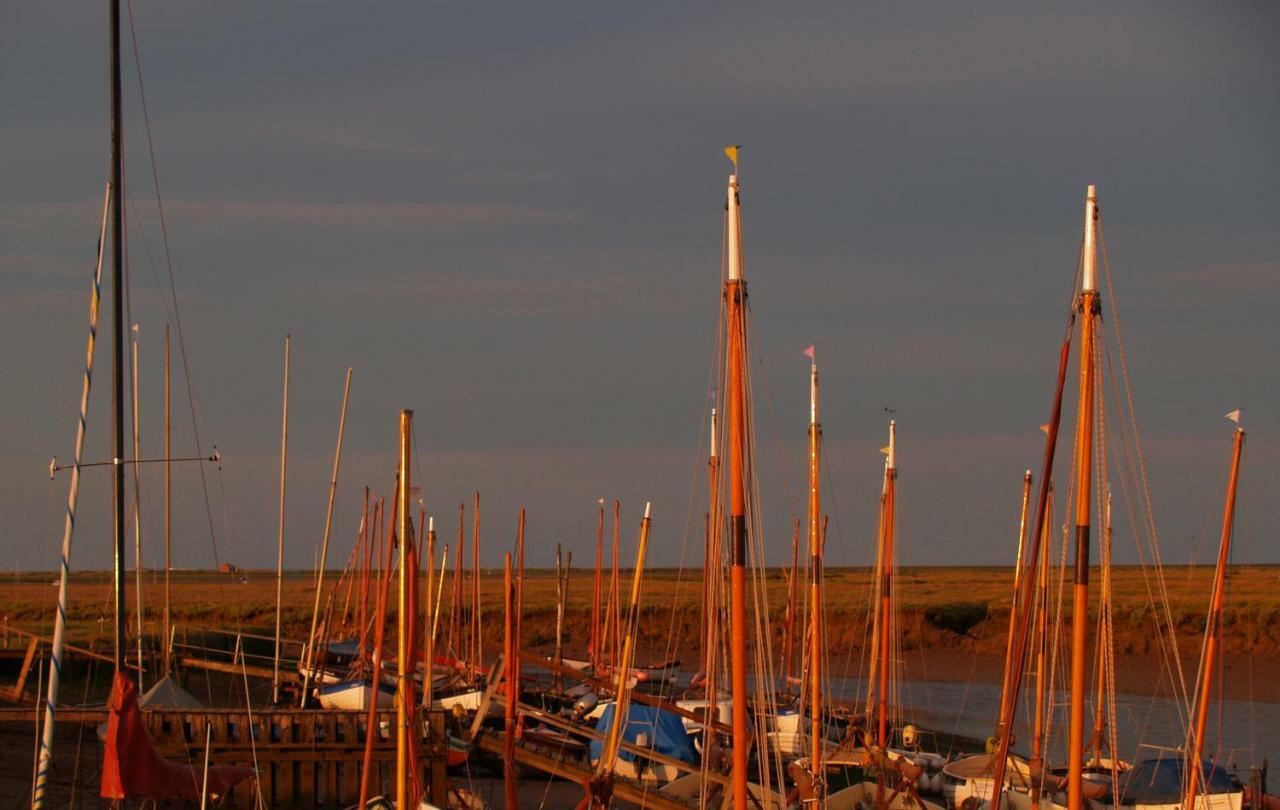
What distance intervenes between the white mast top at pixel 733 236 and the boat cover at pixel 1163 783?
583 inches

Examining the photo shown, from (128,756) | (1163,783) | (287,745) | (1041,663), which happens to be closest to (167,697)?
(287,745)

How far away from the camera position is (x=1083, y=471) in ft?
65.7

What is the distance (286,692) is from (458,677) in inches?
226

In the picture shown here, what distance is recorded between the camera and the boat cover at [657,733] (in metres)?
33.6

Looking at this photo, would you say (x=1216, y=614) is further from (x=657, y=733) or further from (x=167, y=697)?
(x=167, y=697)

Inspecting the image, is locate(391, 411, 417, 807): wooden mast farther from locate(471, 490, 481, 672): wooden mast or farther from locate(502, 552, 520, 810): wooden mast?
locate(471, 490, 481, 672): wooden mast

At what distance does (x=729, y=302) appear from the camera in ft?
63.5

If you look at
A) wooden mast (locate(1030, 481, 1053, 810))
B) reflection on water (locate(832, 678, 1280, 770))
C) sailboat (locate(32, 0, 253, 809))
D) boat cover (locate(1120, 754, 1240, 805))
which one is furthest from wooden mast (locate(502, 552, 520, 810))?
reflection on water (locate(832, 678, 1280, 770))

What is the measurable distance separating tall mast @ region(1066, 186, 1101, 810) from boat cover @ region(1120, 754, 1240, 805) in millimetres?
9267

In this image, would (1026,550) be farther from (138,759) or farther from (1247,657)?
(1247,657)

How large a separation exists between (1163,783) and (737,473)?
15.1 meters

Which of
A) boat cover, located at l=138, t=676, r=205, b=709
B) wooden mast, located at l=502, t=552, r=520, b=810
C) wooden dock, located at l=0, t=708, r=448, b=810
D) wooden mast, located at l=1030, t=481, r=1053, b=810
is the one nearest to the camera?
wooden mast, located at l=1030, t=481, r=1053, b=810

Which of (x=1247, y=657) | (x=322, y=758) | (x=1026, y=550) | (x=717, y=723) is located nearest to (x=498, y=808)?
(x=322, y=758)

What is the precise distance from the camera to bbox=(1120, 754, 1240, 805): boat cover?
28.2 metres
